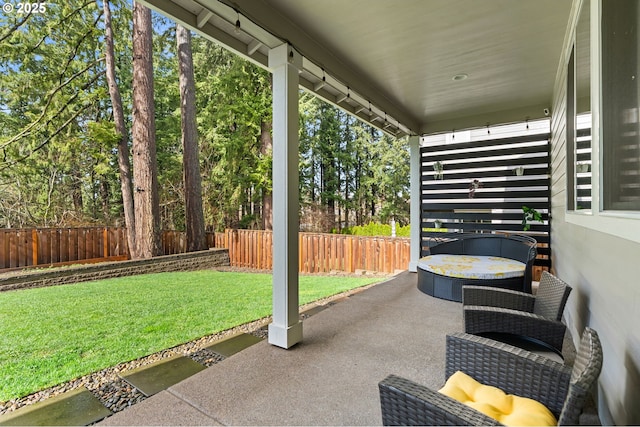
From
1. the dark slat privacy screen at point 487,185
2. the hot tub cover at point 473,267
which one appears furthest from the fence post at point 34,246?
the dark slat privacy screen at point 487,185

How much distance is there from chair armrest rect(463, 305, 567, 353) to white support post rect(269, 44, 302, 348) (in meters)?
1.39

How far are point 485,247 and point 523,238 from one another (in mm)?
549

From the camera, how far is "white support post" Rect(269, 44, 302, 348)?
2602 mm

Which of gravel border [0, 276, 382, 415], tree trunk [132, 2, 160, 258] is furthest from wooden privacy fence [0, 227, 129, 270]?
gravel border [0, 276, 382, 415]

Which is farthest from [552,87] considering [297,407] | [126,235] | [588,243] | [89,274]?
[126,235]

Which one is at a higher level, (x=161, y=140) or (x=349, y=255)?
(x=161, y=140)

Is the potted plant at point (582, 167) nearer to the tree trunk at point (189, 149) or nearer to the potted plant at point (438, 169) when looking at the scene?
the potted plant at point (438, 169)

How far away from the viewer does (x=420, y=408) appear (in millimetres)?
1012

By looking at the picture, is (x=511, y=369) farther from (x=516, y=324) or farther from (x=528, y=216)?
(x=528, y=216)

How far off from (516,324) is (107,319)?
439cm

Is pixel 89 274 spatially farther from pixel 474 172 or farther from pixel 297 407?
pixel 474 172

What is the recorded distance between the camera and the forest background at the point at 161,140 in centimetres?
734

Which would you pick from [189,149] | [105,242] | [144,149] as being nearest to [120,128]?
[144,149]

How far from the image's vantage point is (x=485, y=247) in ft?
16.5
